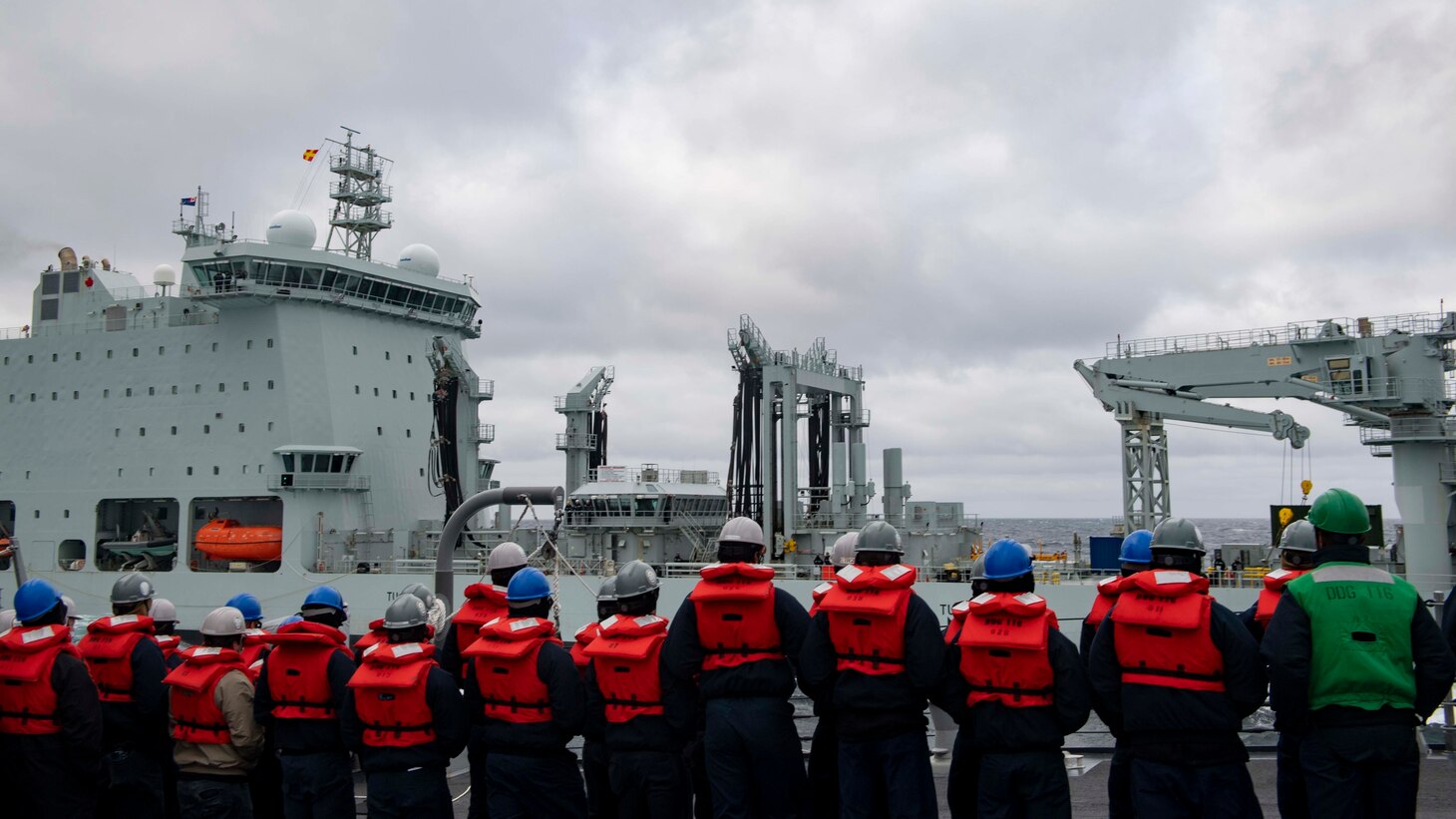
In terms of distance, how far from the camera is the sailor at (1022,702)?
486cm

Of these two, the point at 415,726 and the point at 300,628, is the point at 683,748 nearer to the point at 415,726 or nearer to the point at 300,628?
the point at 415,726

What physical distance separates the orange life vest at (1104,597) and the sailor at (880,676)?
0.93 meters

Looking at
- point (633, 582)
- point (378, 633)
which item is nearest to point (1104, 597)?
point (633, 582)

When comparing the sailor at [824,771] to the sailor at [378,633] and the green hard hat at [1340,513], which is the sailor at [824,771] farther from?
the green hard hat at [1340,513]

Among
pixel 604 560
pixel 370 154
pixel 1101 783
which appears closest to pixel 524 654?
pixel 1101 783

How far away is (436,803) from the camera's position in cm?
569

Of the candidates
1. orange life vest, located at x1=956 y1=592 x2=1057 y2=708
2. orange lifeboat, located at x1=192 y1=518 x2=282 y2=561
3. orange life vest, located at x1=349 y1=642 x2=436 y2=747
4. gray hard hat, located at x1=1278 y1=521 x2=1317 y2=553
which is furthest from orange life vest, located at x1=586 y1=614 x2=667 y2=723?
orange lifeboat, located at x1=192 y1=518 x2=282 y2=561

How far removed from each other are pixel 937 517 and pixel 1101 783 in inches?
760

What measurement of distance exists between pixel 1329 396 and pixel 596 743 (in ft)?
64.7

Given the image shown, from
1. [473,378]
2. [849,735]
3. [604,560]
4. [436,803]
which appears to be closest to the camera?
[849,735]

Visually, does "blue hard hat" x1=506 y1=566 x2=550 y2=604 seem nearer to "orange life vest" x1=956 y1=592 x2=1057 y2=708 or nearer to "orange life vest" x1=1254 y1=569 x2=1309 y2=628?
"orange life vest" x1=956 y1=592 x2=1057 y2=708

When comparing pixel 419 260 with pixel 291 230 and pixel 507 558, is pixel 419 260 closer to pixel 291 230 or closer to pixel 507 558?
pixel 291 230

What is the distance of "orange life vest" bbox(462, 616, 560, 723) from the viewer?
5.64 meters

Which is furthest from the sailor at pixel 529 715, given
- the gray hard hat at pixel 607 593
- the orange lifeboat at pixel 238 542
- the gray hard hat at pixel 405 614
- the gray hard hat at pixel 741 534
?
the orange lifeboat at pixel 238 542
